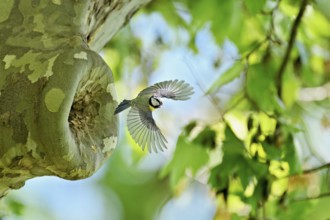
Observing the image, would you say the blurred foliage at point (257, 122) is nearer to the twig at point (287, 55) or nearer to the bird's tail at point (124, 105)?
the twig at point (287, 55)

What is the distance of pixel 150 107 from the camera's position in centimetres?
76

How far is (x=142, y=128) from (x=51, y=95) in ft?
0.31

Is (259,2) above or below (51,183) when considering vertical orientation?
above

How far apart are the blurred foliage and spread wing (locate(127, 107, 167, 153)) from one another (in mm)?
420

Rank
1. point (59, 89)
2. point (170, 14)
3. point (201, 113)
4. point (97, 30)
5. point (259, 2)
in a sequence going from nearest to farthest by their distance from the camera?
point (59, 89) < point (97, 30) < point (259, 2) < point (170, 14) < point (201, 113)

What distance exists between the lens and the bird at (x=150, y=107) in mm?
751

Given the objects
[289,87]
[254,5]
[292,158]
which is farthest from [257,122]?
[289,87]

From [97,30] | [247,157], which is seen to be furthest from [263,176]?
[97,30]

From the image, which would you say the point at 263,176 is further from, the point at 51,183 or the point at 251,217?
the point at 51,183

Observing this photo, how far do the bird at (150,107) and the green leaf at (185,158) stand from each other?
488 mm

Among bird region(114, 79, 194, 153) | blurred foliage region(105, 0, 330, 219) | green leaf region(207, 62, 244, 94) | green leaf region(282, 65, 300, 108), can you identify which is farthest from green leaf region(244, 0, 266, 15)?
bird region(114, 79, 194, 153)

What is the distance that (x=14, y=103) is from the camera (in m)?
0.74

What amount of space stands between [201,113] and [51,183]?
1032 millimetres

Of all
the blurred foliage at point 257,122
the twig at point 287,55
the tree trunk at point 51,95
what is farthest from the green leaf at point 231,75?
the tree trunk at point 51,95
